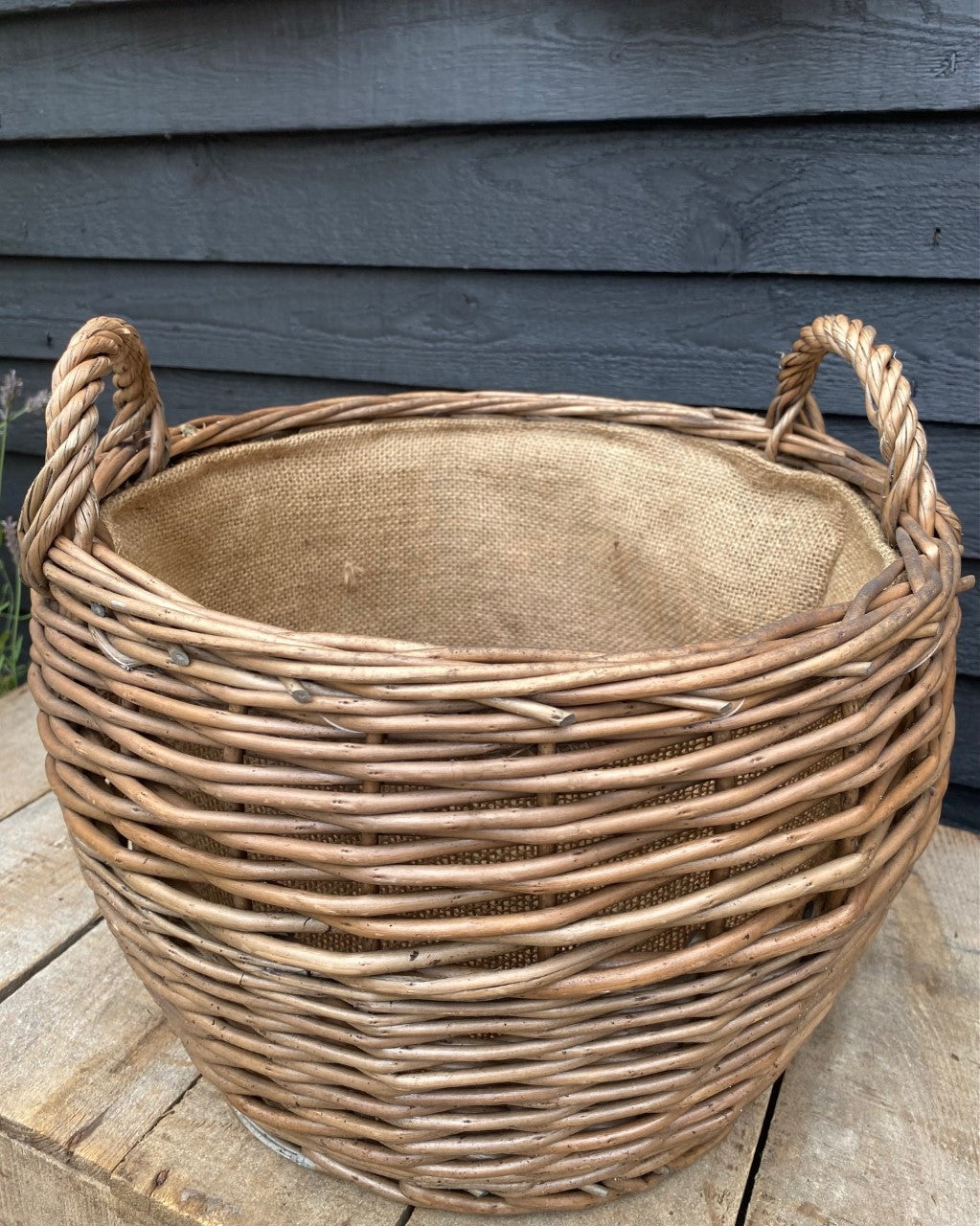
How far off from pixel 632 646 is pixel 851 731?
470 millimetres

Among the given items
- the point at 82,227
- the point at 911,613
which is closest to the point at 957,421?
the point at 911,613

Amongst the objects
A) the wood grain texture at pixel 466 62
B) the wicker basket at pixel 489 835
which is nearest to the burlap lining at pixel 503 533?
the wicker basket at pixel 489 835

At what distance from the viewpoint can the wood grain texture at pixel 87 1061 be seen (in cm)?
60

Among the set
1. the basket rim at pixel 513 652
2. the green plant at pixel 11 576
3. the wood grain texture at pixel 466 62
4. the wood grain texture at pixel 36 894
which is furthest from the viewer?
the green plant at pixel 11 576

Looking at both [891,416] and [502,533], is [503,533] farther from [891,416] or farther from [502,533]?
[891,416]

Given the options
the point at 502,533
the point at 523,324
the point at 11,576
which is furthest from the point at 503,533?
the point at 11,576

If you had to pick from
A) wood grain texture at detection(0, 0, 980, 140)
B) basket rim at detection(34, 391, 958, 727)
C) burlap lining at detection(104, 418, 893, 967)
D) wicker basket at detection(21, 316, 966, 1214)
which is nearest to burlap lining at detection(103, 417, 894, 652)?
burlap lining at detection(104, 418, 893, 967)

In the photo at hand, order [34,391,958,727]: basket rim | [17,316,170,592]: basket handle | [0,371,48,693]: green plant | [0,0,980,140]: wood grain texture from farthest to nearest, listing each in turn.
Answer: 1. [0,371,48,693]: green plant
2. [0,0,980,140]: wood grain texture
3. [17,316,170,592]: basket handle
4. [34,391,958,727]: basket rim

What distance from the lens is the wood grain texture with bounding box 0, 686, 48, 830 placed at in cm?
94

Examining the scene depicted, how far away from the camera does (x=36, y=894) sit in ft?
2.68

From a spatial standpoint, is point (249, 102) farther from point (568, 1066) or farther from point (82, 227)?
point (568, 1066)

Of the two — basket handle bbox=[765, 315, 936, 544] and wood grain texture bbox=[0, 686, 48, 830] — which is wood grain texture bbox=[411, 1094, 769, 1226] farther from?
wood grain texture bbox=[0, 686, 48, 830]

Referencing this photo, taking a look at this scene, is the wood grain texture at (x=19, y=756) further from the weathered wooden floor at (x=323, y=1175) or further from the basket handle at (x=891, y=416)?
the basket handle at (x=891, y=416)

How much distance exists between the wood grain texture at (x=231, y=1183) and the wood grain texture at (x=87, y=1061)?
0.02 meters
